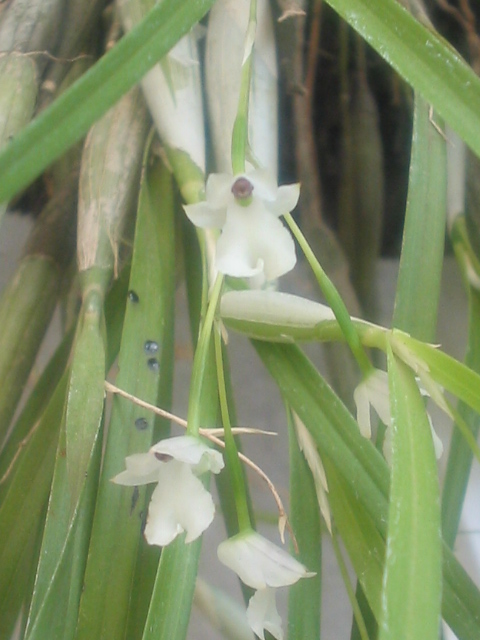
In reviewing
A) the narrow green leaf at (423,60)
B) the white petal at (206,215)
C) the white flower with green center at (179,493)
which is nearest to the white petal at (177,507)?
the white flower with green center at (179,493)

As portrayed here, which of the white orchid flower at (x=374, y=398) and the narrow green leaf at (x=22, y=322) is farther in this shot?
the narrow green leaf at (x=22, y=322)

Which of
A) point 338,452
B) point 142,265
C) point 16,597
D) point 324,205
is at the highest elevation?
point 324,205

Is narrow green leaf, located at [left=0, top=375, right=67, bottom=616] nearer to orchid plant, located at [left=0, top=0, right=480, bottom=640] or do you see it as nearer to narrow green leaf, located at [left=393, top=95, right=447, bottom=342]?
orchid plant, located at [left=0, top=0, right=480, bottom=640]

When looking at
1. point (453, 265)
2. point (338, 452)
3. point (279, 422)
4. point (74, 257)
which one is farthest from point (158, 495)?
point (453, 265)

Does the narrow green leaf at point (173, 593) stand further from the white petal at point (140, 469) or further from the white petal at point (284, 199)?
the white petal at point (284, 199)

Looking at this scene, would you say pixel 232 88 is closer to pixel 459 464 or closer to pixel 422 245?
pixel 422 245

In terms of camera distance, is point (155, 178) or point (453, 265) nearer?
point (155, 178)

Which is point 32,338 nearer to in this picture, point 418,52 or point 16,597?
point 16,597
